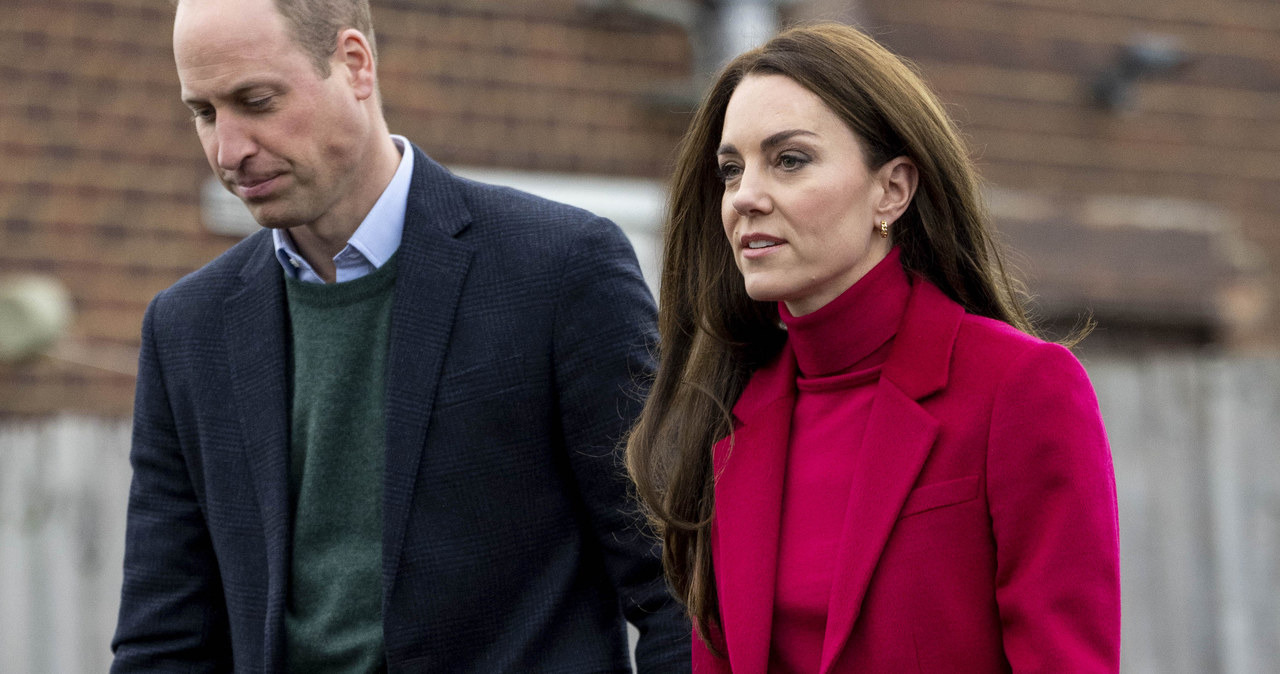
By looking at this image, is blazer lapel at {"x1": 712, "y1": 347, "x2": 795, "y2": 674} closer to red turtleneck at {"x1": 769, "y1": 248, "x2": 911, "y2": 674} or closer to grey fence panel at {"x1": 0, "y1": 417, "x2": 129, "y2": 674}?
red turtleneck at {"x1": 769, "y1": 248, "x2": 911, "y2": 674}

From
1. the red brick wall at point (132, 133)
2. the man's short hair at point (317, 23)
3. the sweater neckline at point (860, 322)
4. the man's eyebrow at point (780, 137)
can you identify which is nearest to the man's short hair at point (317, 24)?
the man's short hair at point (317, 23)

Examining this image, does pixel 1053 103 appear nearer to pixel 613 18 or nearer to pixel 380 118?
pixel 613 18

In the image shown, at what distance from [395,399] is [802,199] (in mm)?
909

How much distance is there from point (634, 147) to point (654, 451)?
4339 mm

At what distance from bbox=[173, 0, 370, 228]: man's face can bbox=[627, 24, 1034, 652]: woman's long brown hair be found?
25.8 inches

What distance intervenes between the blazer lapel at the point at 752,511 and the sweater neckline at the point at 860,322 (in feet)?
0.38

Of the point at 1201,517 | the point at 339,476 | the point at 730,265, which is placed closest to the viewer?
the point at 730,265

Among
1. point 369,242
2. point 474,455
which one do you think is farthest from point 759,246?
point 369,242

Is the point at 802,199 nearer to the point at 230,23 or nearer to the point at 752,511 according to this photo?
the point at 752,511

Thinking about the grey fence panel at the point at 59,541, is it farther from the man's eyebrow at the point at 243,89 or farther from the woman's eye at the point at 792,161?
the woman's eye at the point at 792,161

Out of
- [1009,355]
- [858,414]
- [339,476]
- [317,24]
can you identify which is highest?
[317,24]

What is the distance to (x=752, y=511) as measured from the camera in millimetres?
2180

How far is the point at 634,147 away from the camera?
6609mm

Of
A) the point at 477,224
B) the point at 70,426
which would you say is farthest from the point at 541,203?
the point at 70,426
